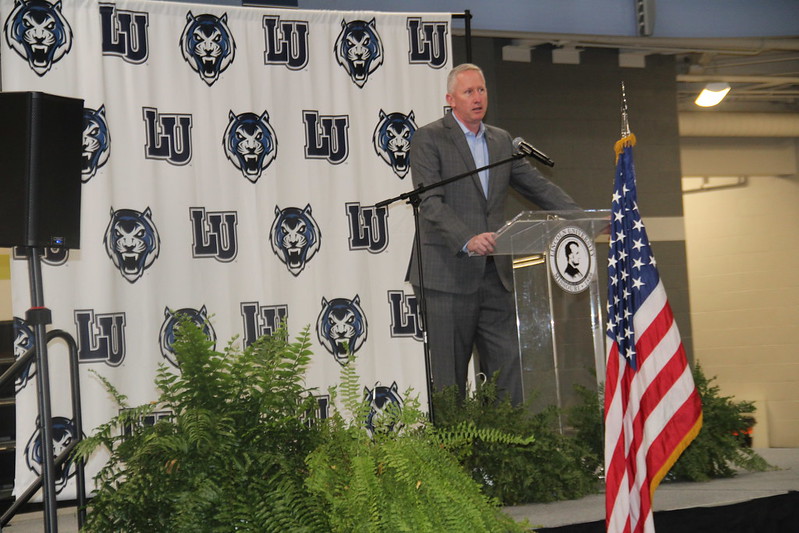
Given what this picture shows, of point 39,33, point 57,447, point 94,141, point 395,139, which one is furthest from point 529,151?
point 57,447

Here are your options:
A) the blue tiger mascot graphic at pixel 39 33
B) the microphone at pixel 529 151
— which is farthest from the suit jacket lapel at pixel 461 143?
the blue tiger mascot graphic at pixel 39 33

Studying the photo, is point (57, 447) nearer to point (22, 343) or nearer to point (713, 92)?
point (22, 343)

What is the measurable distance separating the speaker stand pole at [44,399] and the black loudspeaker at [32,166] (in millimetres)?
115

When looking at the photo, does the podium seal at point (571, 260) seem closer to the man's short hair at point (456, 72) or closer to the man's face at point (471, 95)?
the man's face at point (471, 95)

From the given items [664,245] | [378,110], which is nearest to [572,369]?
[378,110]

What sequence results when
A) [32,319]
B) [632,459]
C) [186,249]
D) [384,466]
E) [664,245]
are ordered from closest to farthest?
1. [384,466]
2. [32,319]
3. [632,459]
4. [186,249]
5. [664,245]

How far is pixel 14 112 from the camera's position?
2.73m

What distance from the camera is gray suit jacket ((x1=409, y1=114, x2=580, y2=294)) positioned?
157 inches

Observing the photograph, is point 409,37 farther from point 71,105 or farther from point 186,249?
point 71,105

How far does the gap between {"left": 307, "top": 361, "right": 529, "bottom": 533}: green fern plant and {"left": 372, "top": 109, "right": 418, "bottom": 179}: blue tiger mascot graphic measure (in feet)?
11.0

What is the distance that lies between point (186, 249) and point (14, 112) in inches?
75.4

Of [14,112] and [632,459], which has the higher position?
[14,112]

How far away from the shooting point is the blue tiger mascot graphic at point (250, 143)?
187 inches

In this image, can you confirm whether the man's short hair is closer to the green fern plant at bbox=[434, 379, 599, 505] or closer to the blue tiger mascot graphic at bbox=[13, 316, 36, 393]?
the green fern plant at bbox=[434, 379, 599, 505]
